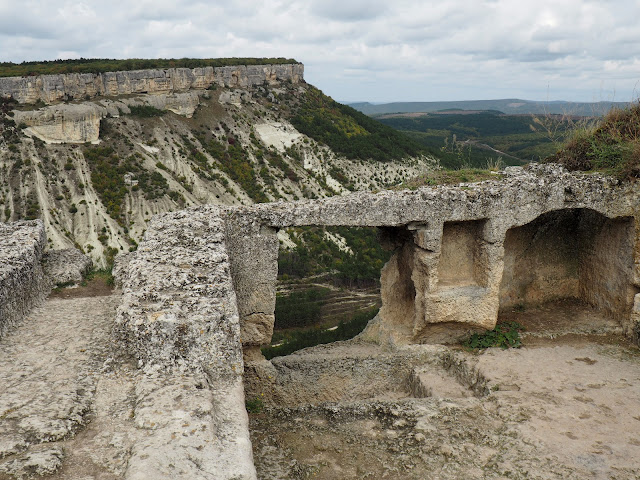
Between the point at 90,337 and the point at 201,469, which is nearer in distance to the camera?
the point at 201,469

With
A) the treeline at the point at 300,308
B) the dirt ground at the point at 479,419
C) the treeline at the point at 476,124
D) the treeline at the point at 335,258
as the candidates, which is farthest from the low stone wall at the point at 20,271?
the treeline at the point at 476,124

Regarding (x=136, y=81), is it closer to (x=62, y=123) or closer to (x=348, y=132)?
(x=62, y=123)

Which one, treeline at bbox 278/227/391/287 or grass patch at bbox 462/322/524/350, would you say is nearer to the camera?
grass patch at bbox 462/322/524/350

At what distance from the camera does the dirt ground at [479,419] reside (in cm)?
580

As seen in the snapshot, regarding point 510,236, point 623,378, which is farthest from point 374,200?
point 623,378

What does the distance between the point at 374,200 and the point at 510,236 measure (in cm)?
356

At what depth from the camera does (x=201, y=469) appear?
3355 millimetres

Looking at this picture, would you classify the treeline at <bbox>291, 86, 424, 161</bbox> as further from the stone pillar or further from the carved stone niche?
the stone pillar

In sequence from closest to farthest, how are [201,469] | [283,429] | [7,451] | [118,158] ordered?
1. [201,469]
2. [7,451]
3. [283,429]
4. [118,158]

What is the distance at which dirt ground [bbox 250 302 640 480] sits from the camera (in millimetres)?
5805

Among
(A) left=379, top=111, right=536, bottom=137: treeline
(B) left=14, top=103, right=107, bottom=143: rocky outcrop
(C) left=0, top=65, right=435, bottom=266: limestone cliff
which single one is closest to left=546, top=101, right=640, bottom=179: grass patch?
(C) left=0, top=65, right=435, bottom=266: limestone cliff

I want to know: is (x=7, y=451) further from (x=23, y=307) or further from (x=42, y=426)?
(x=23, y=307)

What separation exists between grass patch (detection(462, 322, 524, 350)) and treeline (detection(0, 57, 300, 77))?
40.7 meters

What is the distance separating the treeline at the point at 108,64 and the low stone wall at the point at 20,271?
3696cm
